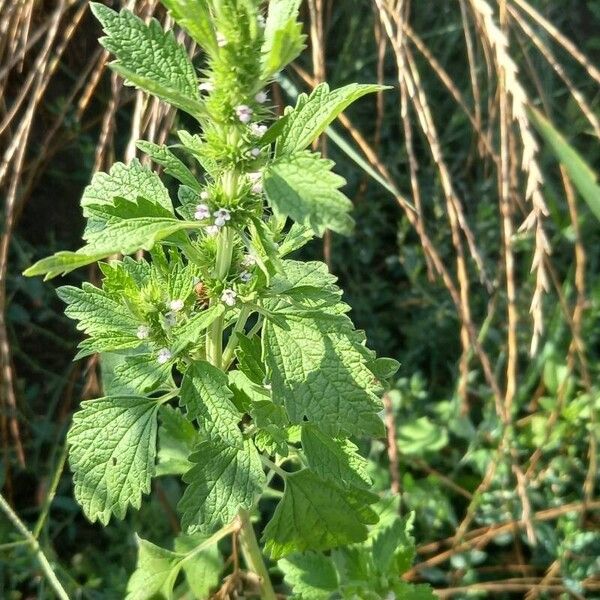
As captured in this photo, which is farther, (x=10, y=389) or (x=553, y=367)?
(x=553, y=367)

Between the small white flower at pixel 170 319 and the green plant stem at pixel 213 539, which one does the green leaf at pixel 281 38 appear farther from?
the green plant stem at pixel 213 539

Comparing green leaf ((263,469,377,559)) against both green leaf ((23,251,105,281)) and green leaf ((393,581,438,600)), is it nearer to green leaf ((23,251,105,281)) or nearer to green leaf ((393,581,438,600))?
green leaf ((393,581,438,600))

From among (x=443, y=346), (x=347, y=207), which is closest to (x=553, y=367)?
(x=443, y=346)

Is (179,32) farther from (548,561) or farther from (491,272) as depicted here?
(548,561)

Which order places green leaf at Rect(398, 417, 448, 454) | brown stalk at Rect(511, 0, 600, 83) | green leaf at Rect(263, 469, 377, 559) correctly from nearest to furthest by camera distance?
green leaf at Rect(263, 469, 377, 559) < brown stalk at Rect(511, 0, 600, 83) < green leaf at Rect(398, 417, 448, 454)

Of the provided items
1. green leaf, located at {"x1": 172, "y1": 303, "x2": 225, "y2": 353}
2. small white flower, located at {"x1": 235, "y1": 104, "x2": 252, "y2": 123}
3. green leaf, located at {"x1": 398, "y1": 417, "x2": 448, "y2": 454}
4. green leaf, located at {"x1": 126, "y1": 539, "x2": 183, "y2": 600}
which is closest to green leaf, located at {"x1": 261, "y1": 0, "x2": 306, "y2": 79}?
small white flower, located at {"x1": 235, "y1": 104, "x2": 252, "y2": 123}

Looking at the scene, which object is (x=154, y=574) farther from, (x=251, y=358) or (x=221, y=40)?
(x=221, y=40)

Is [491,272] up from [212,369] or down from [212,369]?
down
